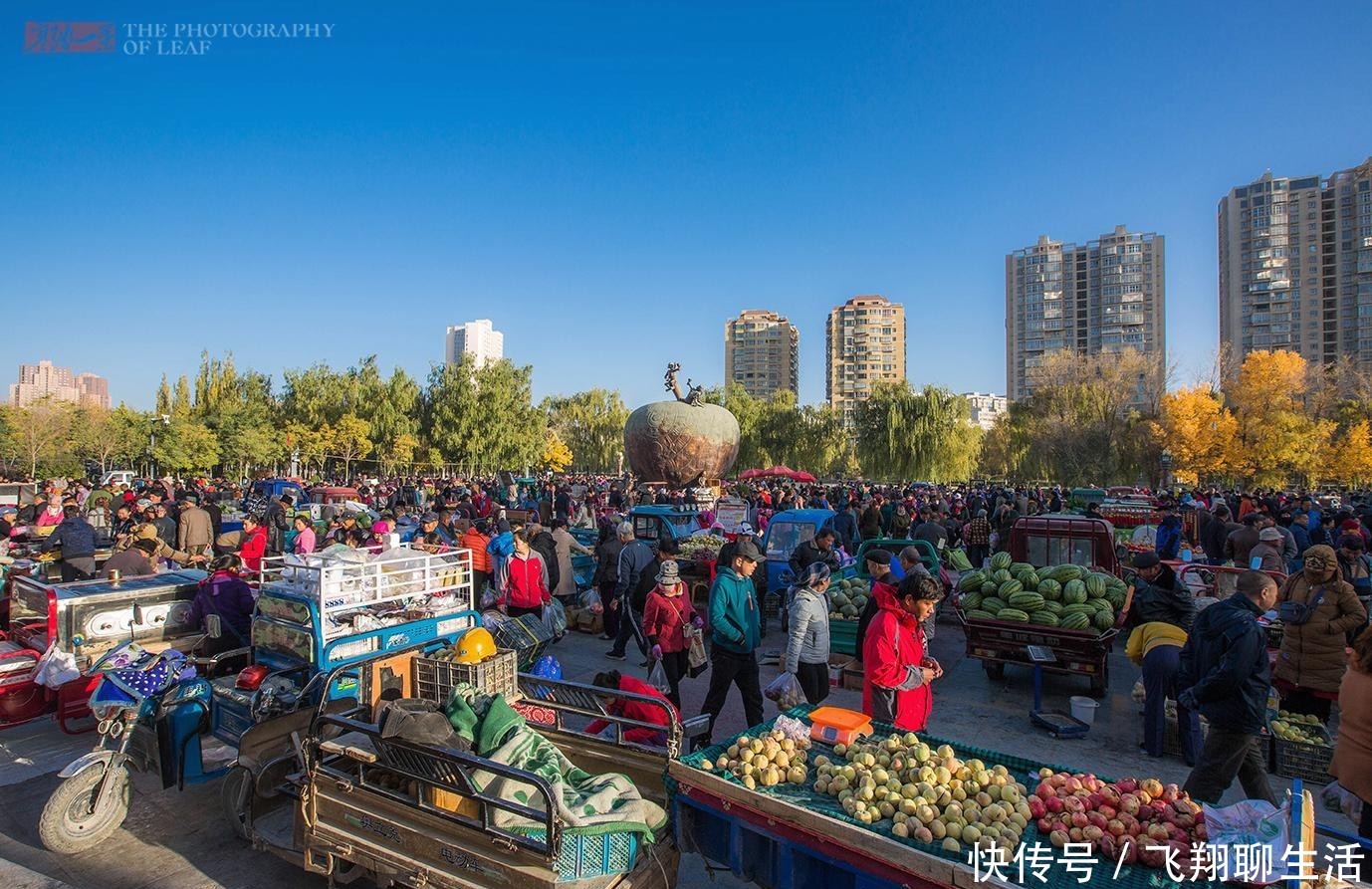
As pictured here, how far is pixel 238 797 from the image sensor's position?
195 inches

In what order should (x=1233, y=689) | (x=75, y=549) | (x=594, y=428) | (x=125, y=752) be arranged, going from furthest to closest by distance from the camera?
(x=594, y=428)
(x=75, y=549)
(x=125, y=752)
(x=1233, y=689)

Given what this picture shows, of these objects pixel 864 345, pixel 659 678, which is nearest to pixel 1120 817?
pixel 659 678

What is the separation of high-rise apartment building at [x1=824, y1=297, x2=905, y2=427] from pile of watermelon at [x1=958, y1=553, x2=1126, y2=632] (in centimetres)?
12460

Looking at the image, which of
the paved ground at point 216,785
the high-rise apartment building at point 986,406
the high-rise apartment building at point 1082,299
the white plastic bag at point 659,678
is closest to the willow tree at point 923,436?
the paved ground at point 216,785

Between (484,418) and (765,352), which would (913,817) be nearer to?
(484,418)

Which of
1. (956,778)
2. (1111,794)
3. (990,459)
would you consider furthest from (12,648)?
(990,459)

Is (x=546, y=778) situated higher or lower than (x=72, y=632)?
higher

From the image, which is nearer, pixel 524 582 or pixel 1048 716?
pixel 1048 716

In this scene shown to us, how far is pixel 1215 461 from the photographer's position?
109 ft

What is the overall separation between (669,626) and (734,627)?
0.81 metres

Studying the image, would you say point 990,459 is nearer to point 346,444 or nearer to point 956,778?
point 346,444

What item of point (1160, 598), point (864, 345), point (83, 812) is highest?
point (864, 345)

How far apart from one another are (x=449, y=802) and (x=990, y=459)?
66813mm

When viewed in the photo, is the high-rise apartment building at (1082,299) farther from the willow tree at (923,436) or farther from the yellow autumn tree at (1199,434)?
the yellow autumn tree at (1199,434)
